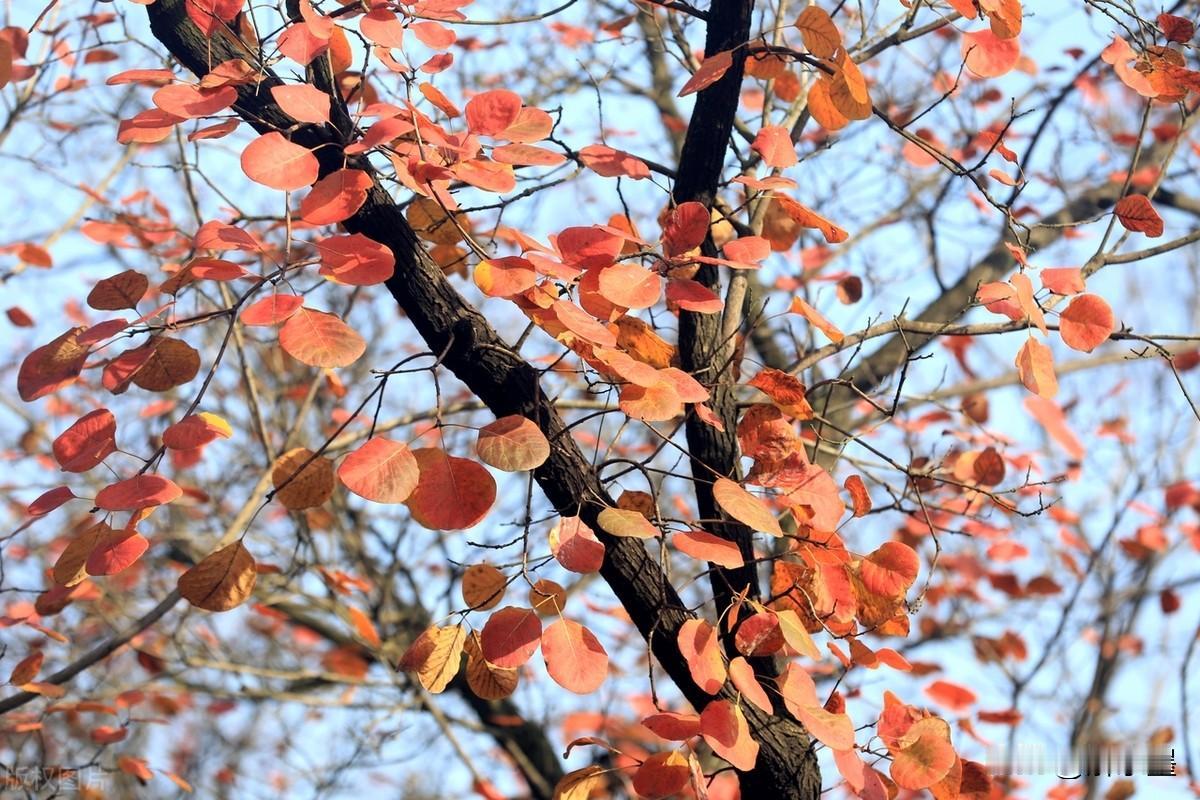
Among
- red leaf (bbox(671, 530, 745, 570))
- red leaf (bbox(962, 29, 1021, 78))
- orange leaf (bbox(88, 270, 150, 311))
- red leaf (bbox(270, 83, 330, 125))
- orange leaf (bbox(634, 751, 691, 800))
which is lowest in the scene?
orange leaf (bbox(634, 751, 691, 800))

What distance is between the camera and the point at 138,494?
1.12 metres

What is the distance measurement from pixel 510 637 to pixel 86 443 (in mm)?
512

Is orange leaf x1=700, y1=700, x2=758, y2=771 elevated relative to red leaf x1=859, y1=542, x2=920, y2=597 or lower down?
lower down

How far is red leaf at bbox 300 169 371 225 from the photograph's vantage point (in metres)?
1.12

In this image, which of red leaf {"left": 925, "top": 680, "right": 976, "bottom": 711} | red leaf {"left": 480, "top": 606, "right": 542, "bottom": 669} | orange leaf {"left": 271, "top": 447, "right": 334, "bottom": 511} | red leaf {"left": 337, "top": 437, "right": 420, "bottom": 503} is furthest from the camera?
red leaf {"left": 925, "top": 680, "right": 976, "bottom": 711}

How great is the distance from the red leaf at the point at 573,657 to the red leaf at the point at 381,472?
0.77 feet

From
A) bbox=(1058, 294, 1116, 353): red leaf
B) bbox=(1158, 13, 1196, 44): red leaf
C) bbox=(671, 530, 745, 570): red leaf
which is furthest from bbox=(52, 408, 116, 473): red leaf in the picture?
bbox=(1158, 13, 1196, 44): red leaf

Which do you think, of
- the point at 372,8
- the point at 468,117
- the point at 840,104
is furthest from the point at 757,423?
the point at 372,8

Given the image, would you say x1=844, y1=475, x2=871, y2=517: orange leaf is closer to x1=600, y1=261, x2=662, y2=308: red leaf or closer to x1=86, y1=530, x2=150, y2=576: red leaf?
Answer: x1=600, y1=261, x2=662, y2=308: red leaf

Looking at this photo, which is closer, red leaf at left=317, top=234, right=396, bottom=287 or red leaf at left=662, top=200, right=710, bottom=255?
red leaf at left=317, top=234, right=396, bottom=287

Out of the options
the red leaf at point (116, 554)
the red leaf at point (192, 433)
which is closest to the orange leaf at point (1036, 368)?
the red leaf at point (192, 433)

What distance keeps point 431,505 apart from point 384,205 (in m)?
0.39

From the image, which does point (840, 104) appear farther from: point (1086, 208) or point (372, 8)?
point (1086, 208)

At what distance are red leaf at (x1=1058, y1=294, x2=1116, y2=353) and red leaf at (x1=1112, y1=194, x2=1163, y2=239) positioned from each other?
14cm
